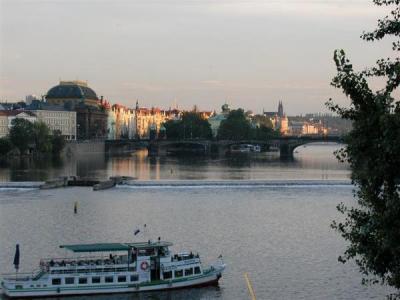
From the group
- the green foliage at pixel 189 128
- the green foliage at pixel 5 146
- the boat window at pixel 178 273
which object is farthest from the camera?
the green foliage at pixel 189 128

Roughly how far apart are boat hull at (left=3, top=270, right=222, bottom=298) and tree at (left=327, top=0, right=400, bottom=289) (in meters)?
14.9

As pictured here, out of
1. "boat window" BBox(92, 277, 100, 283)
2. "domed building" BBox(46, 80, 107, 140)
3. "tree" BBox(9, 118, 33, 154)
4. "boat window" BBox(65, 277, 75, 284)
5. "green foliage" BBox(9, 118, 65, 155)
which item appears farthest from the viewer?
"domed building" BBox(46, 80, 107, 140)

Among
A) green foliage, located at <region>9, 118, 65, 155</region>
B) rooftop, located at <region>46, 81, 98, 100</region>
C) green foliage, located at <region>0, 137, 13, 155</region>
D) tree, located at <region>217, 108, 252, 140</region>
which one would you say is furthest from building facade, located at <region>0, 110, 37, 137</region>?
tree, located at <region>217, 108, 252, 140</region>

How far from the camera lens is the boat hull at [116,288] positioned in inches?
1051

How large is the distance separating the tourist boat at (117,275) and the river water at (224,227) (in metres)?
0.46

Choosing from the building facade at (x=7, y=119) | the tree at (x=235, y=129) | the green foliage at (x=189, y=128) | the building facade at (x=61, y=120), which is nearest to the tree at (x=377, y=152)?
the building facade at (x=7, y=119)

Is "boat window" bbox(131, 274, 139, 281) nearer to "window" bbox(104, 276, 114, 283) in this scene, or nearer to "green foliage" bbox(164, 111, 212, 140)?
"window" bbox(104, 276, 114, 283)

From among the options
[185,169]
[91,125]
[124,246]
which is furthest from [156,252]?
[91,125]

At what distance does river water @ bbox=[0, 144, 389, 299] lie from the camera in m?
28.1

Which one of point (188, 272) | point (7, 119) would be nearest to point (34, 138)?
point (7, 119)

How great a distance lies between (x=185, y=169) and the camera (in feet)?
294

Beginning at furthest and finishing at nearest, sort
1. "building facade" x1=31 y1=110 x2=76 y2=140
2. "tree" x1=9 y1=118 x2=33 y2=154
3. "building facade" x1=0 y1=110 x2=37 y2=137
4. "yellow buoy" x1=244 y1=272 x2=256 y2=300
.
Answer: "building facade" x1=31 y1=110 x2=76 y2=140 → "building facade" x1=0 y1=110 x2=37 y2=137 → "tree" x1=9 y1=118 x2=33 y2=154 → "yellow buoy" x1=244 y1=272 x2=256 y2=300

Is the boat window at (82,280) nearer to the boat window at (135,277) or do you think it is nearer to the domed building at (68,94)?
the boat window at (135,277)

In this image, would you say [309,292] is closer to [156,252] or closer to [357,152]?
[156,252]
